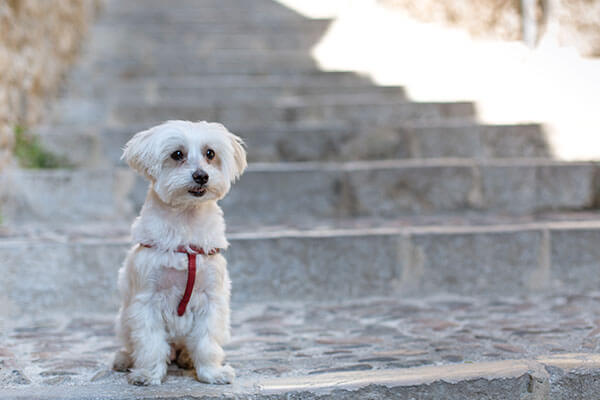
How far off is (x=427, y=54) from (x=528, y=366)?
4.44 meters

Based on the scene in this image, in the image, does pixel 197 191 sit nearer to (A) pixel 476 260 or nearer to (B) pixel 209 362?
(B) pixel 209 362

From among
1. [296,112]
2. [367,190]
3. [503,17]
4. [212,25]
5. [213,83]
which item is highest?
[212,25]

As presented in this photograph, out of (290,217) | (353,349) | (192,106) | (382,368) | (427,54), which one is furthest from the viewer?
(427,54)

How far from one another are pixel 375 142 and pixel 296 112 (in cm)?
85

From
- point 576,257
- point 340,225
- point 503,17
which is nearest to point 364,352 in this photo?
point 340,225

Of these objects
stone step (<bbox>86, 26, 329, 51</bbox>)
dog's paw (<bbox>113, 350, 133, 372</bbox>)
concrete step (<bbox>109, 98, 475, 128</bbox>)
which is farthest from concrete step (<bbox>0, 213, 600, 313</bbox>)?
stone step (<bbox>86, 26, 329, 51</bbox>)

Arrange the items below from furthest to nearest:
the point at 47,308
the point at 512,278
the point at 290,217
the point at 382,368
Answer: the point at 290,217 → the point at 512,278 → the point at 47,308 → the point at 382,368

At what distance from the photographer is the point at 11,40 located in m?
4.43

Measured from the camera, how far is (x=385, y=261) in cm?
345

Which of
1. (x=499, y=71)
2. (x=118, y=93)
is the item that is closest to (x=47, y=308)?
(x=118, y=93)

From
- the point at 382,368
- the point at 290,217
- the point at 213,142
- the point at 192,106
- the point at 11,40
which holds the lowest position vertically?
the point at 382,368

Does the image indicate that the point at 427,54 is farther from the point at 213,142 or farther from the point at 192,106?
the point at 213,142

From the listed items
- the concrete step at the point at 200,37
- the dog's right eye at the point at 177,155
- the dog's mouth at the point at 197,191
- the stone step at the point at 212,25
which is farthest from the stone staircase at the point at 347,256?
the stone step at the point at 212,25

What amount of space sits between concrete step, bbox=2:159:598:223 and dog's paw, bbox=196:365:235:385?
6.41ft
